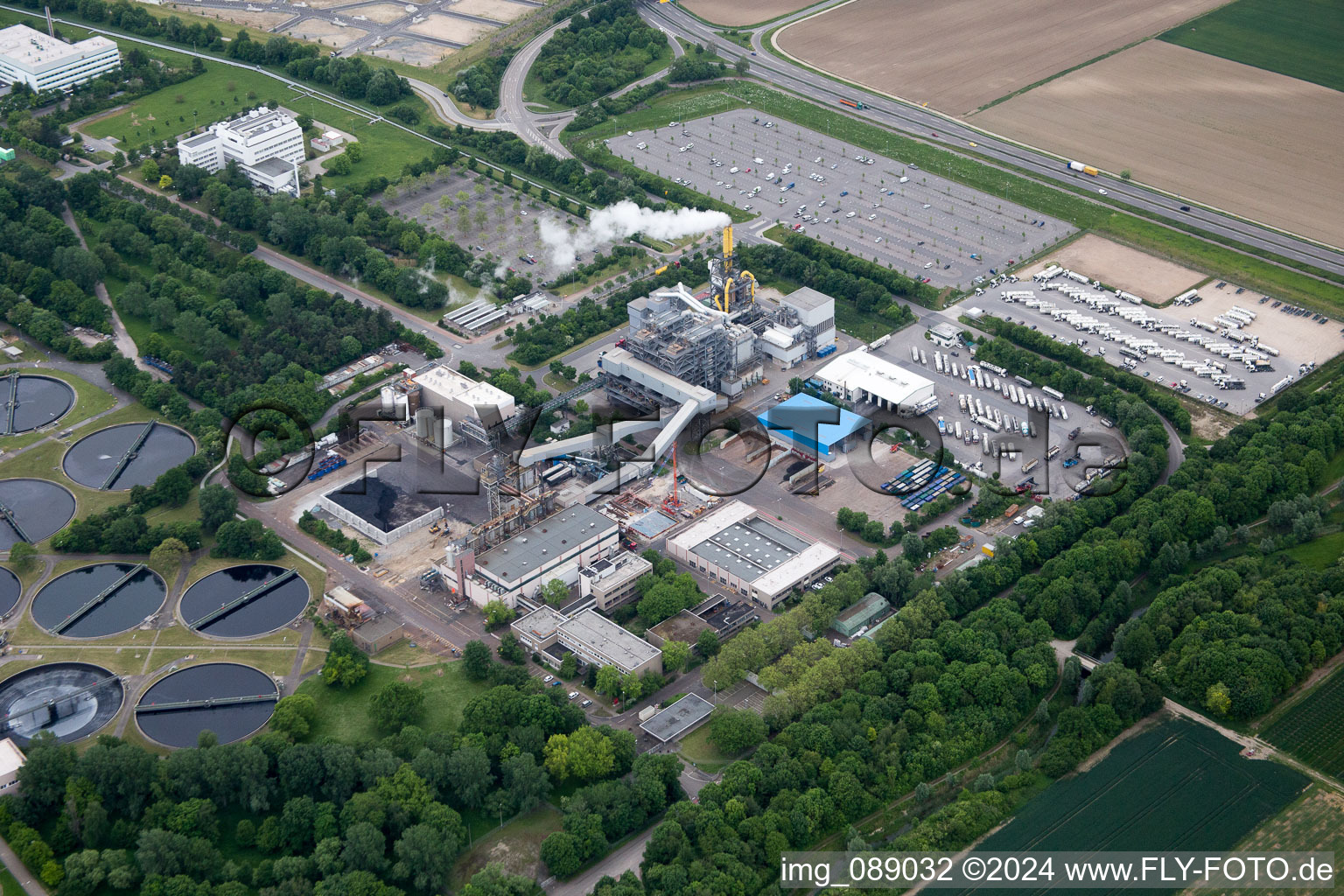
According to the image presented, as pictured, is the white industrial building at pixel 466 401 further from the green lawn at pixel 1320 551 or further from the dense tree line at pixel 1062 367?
the green lawn at pixel 1320 551

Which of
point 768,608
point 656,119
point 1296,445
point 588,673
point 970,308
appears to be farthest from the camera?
point 656,119

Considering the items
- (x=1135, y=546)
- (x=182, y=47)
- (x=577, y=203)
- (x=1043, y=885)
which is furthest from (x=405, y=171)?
(x=1043, y=885)

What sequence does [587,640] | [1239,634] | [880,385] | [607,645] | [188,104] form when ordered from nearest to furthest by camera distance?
[1239,634] < [607,645] < [587,640] < [880,385] < [188,104]

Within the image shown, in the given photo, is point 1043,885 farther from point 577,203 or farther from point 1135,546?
point 577,203

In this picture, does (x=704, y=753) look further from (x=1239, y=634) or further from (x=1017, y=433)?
(x=1017, y=433)

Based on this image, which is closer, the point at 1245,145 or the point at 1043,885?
the point at 1043,885

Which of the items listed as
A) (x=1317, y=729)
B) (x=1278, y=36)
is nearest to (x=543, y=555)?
(x=1317, y=729)

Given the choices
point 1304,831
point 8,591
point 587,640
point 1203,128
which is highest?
point 1203,128
